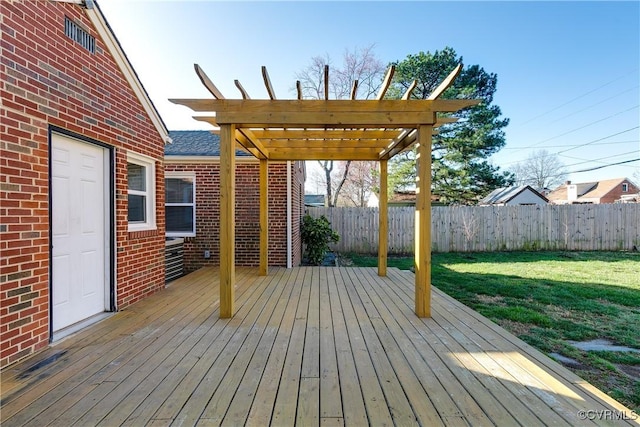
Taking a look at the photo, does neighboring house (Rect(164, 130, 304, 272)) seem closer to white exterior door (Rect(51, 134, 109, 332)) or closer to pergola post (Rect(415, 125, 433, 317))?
white exterior door (Rect(51, 134, 109, 332))

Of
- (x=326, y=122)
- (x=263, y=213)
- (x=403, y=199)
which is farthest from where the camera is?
(x=403, y=199)

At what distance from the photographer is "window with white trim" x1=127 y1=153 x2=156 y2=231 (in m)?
4.51

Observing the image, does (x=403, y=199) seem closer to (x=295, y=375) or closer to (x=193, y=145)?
(x=193, y=145)

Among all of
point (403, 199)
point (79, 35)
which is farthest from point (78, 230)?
point (403, 199)

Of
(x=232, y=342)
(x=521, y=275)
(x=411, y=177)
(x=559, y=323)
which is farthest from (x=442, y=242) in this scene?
(x=232, y=342)

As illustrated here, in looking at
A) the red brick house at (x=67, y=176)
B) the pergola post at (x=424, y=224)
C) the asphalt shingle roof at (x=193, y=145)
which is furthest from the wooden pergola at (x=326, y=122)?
the asphalt shingle roof at (x=193, y=145)

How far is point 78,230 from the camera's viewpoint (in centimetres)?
343

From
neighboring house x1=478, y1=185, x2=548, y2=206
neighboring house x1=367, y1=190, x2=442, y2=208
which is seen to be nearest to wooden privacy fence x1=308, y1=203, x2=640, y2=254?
neighboring house x1=367, y1=190, x2=442, y2=208

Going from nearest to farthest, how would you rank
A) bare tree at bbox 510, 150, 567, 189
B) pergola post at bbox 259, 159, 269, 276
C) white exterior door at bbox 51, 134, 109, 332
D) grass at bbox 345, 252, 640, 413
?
grass at bbox 345, 252, 640, 413 < white exterior door at bbox 51, 134, 109, 332 < pergola post at bbox 259, 159, 269, 276 < bare tree at bbox 510, 150, 567, 189

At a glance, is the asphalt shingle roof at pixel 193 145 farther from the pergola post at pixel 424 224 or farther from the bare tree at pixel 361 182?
the bare tree at pixel 361 182

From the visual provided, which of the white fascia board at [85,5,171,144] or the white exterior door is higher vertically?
the white fascia board at [85,5,171,144]

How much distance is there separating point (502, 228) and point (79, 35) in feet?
41.5

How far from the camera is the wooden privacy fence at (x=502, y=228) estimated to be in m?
10.4

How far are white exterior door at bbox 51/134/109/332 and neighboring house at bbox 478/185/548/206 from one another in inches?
739
